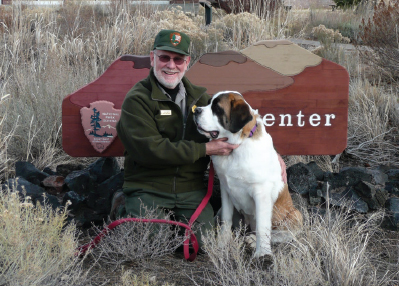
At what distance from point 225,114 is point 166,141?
472 mm

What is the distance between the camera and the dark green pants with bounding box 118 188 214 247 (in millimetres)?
3391

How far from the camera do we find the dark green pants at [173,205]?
3.39 meters

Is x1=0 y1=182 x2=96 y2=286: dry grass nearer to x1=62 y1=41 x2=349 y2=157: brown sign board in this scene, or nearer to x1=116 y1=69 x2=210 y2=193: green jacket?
x1=116 y1=69 x2=210 y2=193: green jacket

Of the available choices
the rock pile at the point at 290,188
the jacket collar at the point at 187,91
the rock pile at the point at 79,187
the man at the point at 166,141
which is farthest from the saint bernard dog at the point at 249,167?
the rock pile at the point at 79,187

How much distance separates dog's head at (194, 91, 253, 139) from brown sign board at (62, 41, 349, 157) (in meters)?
0.93

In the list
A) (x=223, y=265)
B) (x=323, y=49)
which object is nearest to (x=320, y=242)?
(x=223, y=265)

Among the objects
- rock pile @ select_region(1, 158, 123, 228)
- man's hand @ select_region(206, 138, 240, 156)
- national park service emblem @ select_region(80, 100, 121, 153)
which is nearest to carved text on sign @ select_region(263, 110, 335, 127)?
man's hand @ select_region(206, 138, 240, 156)

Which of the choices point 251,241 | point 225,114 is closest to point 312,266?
point 251,241

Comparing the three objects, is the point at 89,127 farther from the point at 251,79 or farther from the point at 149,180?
the point at 251,79

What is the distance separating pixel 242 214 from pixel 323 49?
5.17 m

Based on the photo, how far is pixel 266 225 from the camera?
→ 3129mm

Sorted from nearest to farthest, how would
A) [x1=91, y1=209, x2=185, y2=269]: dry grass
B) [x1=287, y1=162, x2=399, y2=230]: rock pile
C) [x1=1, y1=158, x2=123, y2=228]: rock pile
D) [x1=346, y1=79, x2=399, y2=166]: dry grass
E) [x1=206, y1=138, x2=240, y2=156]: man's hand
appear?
[x1=91, y1=209, x2=185, y2=269]: dry grass < [x1=206, y1=138, x2=240, y2=156]: man's hand < [x1=287, y1=162, x2=399, y2=230]: rock pile < [x1=1, y1=158, x2=123, y2=228]: rock pile < [x1=346, y1=79, x2=399, y2=166]: dry grass

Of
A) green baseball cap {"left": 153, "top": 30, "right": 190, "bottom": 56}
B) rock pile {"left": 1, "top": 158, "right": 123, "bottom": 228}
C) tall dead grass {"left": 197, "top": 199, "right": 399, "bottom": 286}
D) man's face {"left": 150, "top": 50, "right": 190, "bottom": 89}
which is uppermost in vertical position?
green baseball cap {"left": 153, "top": 30, "right": 190, "bottom": 56}

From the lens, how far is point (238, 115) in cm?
300
